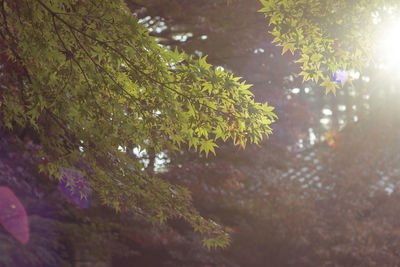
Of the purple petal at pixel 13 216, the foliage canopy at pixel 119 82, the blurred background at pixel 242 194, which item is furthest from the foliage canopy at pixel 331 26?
the purple petal at pixel 13 216

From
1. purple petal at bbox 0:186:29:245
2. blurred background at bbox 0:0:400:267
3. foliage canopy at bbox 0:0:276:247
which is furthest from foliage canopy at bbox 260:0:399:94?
purple petal at bbox 0:186:29:245

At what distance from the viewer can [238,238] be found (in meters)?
11.4

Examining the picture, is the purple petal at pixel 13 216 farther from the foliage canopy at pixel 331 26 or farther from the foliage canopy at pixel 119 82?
the foliage canopy at pixel 331 26

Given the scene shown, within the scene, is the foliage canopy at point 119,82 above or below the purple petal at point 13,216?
above

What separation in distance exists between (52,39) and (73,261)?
252 inches


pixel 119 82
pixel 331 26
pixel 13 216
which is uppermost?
pixel 331 26

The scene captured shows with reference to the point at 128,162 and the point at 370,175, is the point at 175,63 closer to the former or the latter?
the point at 128,162

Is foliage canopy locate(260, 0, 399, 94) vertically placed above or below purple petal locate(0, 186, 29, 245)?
above

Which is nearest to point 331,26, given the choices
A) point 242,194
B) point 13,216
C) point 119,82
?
point 119,82

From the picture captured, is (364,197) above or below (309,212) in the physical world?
above

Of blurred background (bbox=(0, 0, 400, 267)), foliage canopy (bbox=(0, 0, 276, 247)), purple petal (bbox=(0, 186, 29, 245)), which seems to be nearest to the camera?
foliage canopy (bbox=(0, 0, 276, 247))

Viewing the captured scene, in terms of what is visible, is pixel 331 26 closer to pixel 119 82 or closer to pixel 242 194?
pixel 119 82

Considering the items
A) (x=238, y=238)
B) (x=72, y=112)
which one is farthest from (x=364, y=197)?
(x=72, y=112)

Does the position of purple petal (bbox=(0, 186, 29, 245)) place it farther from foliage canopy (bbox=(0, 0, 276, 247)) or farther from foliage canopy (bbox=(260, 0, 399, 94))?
foliage canopy (bbox=(260, 0, 399, 94))
